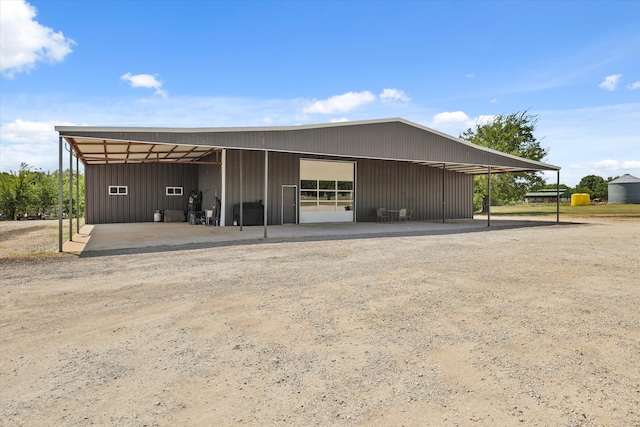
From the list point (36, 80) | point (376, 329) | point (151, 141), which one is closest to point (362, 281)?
point (376, 329)

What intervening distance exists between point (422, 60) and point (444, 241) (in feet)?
32.9

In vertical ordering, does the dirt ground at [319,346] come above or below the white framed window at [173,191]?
below

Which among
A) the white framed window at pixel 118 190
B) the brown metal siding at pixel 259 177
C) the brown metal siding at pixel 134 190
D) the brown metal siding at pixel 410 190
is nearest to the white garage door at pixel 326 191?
the brown metal siding at pixel 410 190

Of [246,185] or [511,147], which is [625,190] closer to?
[511,147]

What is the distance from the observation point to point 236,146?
1110 cm

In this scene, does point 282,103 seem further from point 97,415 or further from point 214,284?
point 97,415

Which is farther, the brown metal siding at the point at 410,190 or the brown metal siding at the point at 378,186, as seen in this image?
the brown metal siding at the point at 410,190

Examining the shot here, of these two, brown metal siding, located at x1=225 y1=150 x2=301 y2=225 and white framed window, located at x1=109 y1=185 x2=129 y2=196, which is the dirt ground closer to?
brown metal siding, located at x1=225 y1=150 x2=301 y2=225

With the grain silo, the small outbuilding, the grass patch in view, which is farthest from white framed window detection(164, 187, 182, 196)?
the small outbuilding

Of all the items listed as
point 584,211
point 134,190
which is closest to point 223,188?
point 134,190

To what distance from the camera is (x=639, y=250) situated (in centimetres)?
916

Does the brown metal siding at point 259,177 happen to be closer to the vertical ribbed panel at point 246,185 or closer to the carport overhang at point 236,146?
the vertical ribbed panel at point 246,185

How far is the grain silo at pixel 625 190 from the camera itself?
4422 centimetres

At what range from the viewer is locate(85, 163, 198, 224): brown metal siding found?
1752 cm
